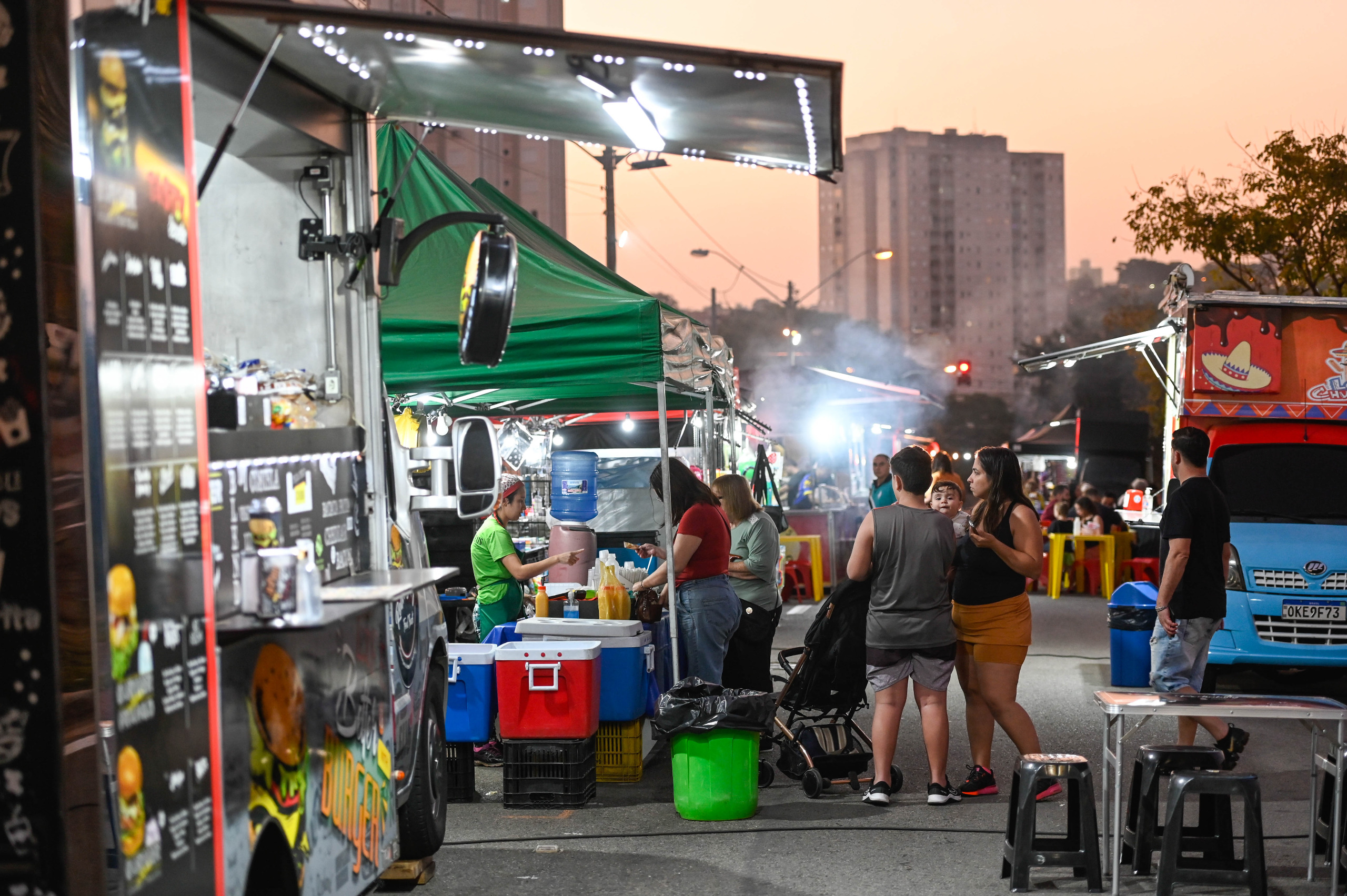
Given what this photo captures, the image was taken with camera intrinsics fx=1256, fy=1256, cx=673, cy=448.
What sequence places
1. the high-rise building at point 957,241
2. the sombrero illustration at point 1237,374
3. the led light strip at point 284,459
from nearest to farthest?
the led light strip at point 284,459 → the sombrero illustration at point 1237,374 → the high-rise building at point 957,241

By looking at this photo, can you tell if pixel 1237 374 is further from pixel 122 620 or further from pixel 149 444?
pixel 122 620

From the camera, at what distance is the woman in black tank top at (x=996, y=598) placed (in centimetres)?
695

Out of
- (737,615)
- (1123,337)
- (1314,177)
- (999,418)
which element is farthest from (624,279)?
(999,418)

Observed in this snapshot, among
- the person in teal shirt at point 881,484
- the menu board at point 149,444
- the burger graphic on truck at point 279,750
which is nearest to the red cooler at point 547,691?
the burger graphic on truck at point 279,750

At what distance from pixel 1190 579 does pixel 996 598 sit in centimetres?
110

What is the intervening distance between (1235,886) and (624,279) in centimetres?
560

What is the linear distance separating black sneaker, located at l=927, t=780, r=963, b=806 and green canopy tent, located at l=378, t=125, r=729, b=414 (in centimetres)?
289

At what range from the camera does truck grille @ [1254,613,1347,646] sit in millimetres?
9789

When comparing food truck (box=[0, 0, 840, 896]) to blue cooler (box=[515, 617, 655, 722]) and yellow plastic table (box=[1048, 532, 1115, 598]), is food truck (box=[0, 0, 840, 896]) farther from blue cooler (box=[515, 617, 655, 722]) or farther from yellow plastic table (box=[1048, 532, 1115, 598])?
yellow plastic table (box=[1048, 532, 1115, 598])

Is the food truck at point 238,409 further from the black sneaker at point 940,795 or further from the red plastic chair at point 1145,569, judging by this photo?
the red plastic chair at point 1145,569

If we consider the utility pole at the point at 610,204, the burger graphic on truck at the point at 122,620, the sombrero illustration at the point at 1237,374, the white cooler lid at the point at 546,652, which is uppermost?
the utility pole at the point at 610,204

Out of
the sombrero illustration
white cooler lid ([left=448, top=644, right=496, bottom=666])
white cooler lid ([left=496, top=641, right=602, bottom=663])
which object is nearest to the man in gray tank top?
white cooler lid ([left=496, top=641, right=602, bottom=663])

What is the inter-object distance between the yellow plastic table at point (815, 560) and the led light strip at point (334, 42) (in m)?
13.3

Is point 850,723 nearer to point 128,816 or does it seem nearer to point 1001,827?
point 1001,827
